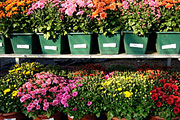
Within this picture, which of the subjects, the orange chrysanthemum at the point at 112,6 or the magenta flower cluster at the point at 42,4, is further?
the magenta flower cluster at the point at 42,4

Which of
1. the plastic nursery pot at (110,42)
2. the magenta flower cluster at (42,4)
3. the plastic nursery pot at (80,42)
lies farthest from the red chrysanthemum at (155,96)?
the magenta flower cluster at (42,4)

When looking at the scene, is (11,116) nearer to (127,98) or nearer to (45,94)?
(45,94)

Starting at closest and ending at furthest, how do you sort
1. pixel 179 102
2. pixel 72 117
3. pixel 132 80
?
pixel 179 102 → pixel 72 117 → pixel 132 80

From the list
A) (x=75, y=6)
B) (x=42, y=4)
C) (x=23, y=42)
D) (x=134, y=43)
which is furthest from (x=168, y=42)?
(x=23, y=42)

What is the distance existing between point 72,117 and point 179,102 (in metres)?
1.21

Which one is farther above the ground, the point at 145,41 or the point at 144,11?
the point at 144,11

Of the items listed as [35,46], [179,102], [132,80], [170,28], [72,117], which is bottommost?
[72,117]

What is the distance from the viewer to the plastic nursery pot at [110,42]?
2.31 meters

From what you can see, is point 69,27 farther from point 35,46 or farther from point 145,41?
point 145,41

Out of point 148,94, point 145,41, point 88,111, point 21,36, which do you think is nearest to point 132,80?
point 148,94

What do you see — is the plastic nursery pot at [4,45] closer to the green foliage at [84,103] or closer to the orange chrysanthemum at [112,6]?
the green foliage at [84,103]

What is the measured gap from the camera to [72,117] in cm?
230

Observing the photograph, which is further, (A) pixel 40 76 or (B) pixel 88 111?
(A) pixel 40 76

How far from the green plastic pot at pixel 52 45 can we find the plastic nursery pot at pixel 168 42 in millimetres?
1151
